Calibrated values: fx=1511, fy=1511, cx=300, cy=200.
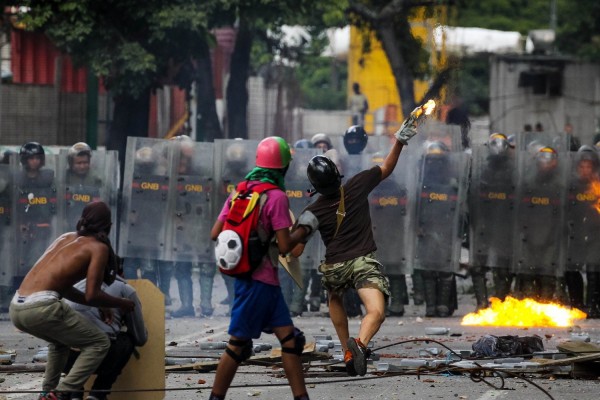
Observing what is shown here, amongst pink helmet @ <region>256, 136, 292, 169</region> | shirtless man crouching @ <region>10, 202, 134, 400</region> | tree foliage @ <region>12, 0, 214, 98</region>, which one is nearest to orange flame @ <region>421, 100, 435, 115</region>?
pink helmet @ <region>256, 136, 292, 169</region>

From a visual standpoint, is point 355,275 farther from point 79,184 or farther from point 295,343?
point 79,184

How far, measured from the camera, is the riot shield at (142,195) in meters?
17.6

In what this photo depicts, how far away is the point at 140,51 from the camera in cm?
2608

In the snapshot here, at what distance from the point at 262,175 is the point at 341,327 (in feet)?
7.23

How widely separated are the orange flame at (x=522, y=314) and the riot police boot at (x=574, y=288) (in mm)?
98

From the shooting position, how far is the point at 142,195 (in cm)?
1766

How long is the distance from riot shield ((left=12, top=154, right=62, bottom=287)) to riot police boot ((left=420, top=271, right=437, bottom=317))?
14.1ft

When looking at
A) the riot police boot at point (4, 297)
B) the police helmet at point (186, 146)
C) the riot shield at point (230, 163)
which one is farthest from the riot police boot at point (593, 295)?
the riot police boot at point (4, 297)

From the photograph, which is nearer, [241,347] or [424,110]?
[241,347]

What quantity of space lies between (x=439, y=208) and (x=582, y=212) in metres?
1.63

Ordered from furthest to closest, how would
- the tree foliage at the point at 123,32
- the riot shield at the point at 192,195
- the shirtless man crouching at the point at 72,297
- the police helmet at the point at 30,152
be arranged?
the tree foliage at the point at 123,32 < the riot shield at the point at 192,195 < the police helmet at the point at 30,152 < the shirtless man crouching at the point at 72,297

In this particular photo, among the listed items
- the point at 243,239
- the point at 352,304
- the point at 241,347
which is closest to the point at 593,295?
the point at 352,304

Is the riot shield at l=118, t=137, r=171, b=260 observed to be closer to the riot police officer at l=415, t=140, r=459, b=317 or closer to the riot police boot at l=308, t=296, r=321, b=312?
the riot police boot at l=308, t=296, r=321, b=312

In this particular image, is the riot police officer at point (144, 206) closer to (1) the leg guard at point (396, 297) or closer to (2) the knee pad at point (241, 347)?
(1) the leg guard at point (396, 297)
